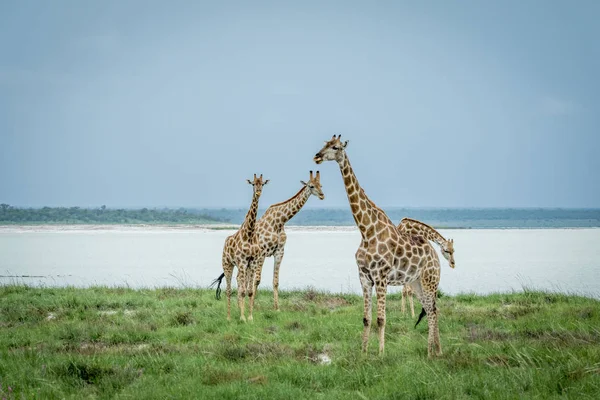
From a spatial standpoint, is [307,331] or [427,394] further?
[307,331]

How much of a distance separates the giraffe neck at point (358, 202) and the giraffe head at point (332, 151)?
0.18 metres

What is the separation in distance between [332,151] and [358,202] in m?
0.99

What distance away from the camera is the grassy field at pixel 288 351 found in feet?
28.5

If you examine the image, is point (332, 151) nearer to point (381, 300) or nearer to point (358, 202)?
point (358, 202)

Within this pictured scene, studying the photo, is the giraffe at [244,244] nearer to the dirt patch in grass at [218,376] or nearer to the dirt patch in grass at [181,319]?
the dirt patch in grass at [181,319]

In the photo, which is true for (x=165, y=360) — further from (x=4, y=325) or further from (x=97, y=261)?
(x=97, y=261)

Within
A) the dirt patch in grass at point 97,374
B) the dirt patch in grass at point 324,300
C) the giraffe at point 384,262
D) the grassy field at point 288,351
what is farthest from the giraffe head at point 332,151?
the dirt patch in grass at point 324,300

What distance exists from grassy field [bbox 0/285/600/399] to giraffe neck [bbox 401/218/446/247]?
185 centimetres

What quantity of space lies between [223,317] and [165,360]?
4566mm

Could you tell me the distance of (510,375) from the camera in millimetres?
9031

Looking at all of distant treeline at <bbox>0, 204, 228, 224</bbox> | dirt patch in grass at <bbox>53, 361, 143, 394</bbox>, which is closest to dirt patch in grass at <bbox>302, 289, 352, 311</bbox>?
dirt patch in grass at <bbox>53, 361, 143, 394</bbox>

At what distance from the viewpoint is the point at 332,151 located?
10.7 meters

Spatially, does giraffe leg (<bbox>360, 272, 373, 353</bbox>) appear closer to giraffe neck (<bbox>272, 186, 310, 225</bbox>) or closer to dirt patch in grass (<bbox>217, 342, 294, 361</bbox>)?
dirt patch in grass (<bbox>217, 342, 294, 361</bbox>)

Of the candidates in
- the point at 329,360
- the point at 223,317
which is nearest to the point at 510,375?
the point at 329,360
